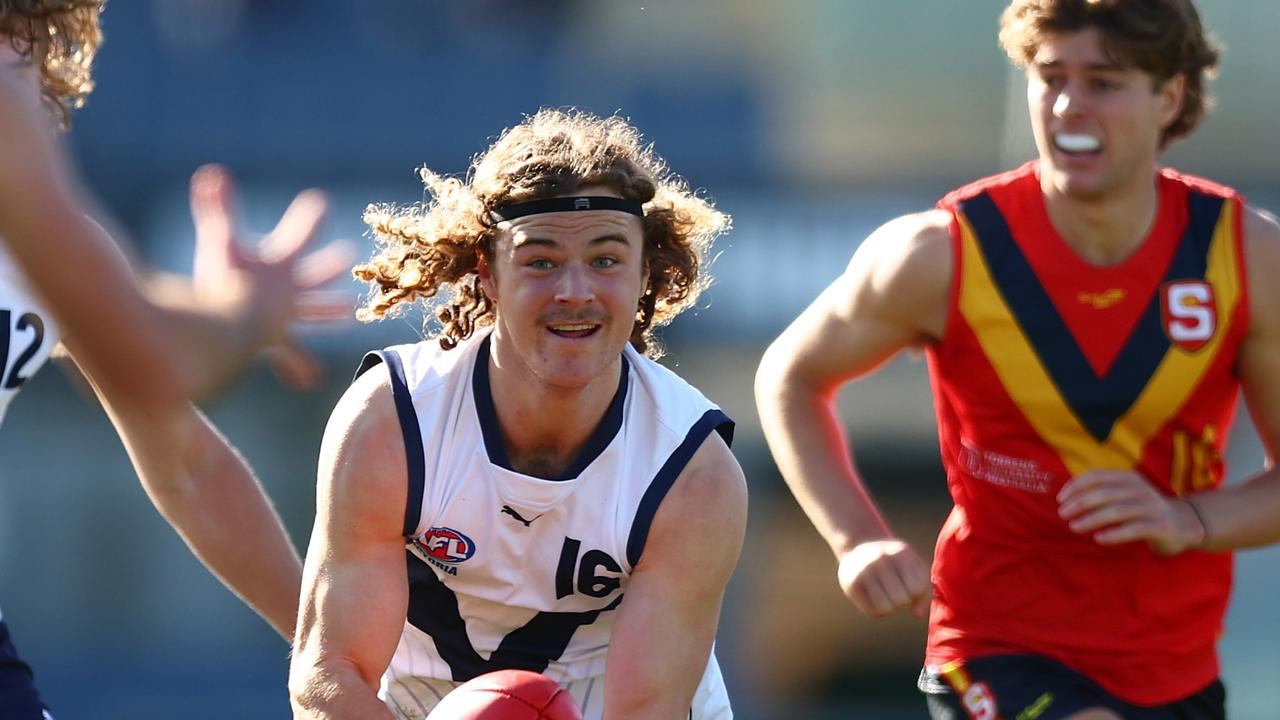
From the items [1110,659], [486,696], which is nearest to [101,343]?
[486,696]

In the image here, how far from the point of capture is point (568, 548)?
438 cm

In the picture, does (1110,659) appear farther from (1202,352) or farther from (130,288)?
(130,288)

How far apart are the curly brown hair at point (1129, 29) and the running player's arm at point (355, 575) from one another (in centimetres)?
173

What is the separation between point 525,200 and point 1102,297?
4.47ft

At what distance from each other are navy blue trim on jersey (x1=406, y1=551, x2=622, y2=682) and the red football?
0.34 m

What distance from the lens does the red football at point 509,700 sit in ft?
13.3

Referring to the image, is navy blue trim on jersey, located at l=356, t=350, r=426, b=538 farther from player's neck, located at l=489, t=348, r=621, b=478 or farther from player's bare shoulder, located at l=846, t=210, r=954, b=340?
player's bare shoulder, located at l=846, t=210, r=954, b=340

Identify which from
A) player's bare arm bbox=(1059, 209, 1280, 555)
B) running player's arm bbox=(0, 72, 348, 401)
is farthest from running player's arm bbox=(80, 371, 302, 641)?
player's bare arm bbox=(1059, 209, 1280, 555)

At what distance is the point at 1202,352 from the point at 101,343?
262 cm

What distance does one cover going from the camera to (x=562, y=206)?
4430 millimetres

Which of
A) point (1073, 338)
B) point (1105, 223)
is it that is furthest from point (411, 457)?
point (1105, 223)

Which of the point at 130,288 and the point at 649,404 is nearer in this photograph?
the point at 130,288

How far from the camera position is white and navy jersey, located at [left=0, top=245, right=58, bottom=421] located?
3.90 metres

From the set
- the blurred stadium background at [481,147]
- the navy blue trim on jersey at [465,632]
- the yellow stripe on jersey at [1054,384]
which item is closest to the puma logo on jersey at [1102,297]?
the yellow stripe on jersey at [1054,384]
